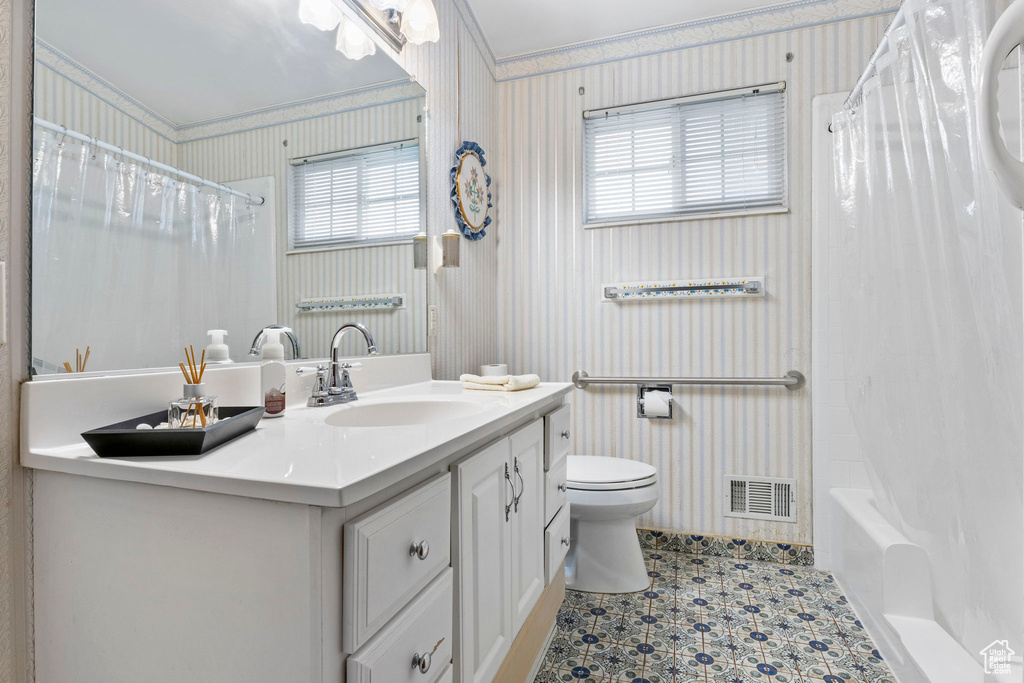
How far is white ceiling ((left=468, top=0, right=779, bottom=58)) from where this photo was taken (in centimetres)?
224

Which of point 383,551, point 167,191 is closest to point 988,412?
point 383,551

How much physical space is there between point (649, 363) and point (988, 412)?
1356 millimetres

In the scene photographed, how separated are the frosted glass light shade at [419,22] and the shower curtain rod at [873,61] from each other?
4.42 ft

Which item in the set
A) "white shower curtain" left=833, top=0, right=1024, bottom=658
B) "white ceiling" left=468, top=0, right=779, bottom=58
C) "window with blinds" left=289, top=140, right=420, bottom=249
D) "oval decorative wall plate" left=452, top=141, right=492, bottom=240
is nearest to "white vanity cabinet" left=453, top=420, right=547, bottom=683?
"window with blinds" left=289, top=140, right=420, bottom=249

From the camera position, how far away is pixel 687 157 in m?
2.38

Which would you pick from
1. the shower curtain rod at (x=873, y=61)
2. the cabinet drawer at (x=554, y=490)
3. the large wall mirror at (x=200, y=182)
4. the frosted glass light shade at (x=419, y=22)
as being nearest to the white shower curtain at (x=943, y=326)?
the shower curtain rod at (x=873, y=61)

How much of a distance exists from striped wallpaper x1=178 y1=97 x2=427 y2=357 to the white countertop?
0.39 metres

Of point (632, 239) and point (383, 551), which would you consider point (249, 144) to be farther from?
point (632, 239)

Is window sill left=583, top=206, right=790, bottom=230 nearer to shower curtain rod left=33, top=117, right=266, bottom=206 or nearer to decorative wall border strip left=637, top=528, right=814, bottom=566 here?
decorative wall border strip left=637, top=528, right=814, bottom=566

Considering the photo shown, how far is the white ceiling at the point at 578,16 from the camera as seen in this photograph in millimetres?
2242

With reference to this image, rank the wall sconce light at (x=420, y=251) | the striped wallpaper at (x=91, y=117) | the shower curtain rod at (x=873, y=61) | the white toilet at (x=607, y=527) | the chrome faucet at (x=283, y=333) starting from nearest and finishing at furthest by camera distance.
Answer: the striped wallpaper at (x=91, y=117) < the chrome faucet at (x=283, y=333) < the shower curtain rod at (x=873, y=61) < the wall sconce light at (x=420, y=251) < the white toilet at (x=607, y=527)

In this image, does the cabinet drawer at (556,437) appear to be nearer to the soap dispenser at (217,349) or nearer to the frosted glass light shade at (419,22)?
the soap dispenser at (217,349)

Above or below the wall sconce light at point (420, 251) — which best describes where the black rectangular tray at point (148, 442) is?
below

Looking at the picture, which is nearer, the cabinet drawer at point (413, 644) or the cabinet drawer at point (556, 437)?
the cabinet drawer at point (413, 644)
